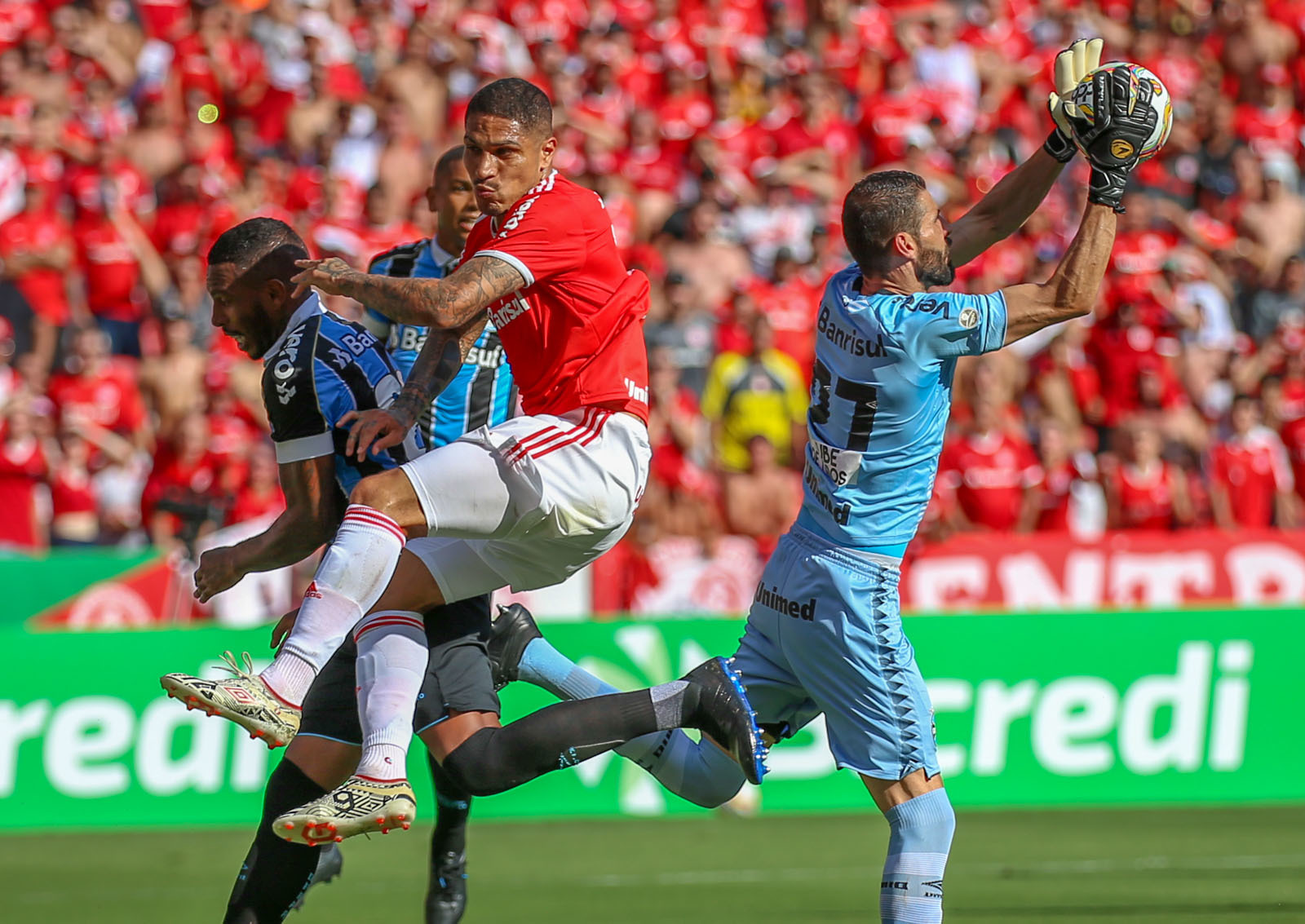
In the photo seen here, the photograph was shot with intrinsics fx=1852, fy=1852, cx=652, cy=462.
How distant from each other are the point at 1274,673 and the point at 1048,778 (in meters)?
1.73

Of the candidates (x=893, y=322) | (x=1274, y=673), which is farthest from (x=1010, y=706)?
(x=893, y=322)

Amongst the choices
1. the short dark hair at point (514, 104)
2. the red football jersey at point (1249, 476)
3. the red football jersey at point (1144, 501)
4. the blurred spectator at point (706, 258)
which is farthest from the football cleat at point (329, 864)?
the red football jersey at point (1249, 476)

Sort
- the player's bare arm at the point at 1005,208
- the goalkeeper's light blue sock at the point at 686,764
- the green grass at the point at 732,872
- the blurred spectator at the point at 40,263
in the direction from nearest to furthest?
1. the player's bare arm at the point at 1005,208
2. the goalkeeper's light blue sock at the point at 686,764
3. the green grass at the point at 732,872
4. the blurred spectator at the point at 40,263

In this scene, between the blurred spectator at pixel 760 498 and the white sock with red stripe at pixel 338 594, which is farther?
the blurred spectator at pixel 760 498

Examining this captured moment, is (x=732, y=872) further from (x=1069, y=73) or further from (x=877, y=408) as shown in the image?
(x=1069, y=73)

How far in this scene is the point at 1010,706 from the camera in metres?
12.4

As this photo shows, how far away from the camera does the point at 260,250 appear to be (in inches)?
249

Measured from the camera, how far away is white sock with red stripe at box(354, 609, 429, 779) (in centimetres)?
598

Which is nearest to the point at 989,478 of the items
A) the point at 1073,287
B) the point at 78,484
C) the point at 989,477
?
the point at 989,477

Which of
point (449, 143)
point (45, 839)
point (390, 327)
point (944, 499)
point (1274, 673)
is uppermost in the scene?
point (449, 143)

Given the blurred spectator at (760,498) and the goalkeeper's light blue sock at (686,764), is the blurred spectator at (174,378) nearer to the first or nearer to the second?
the blurred spectator at (760,498)

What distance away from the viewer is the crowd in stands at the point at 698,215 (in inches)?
578

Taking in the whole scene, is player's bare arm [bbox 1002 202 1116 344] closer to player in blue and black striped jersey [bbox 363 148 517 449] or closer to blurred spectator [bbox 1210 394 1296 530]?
player in blue and black striped jersey [bbox 363 148 517 449]

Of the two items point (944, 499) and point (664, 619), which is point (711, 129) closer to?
point (944, 499)
